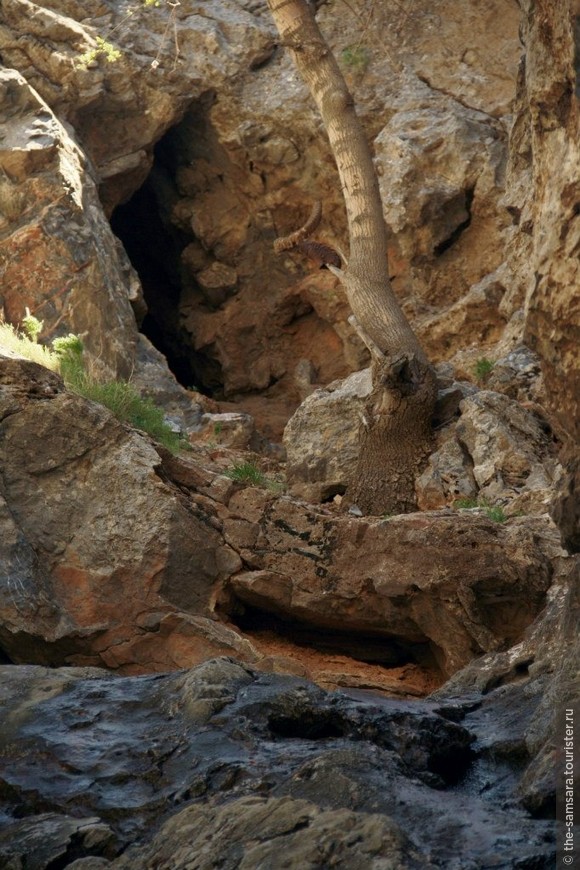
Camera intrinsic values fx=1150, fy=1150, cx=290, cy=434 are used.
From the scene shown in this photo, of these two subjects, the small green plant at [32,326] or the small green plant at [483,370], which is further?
the small green plant at [483,370]

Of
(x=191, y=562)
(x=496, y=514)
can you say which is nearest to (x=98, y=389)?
(x=191, y=562)

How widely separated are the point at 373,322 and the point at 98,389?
2.72 meters

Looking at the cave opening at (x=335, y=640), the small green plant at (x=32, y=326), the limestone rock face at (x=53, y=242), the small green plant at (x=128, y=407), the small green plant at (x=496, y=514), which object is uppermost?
the limestone rock face at (x=53, y=242)

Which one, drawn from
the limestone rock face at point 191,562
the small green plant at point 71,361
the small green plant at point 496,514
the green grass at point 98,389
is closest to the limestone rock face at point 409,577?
the limestone rock face at point 191,562

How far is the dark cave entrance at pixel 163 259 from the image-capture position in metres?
15.4

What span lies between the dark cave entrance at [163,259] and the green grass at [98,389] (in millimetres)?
5747

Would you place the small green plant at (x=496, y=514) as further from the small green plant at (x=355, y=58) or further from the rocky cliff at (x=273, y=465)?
the small green plant at (x=355, y=58)

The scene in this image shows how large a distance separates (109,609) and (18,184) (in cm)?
646

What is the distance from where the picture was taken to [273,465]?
1062cm

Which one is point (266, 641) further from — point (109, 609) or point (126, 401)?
point (126, 401)

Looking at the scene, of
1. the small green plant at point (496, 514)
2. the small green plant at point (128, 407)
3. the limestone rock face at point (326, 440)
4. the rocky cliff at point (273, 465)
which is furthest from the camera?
the limestone rock face at point (326, 440)

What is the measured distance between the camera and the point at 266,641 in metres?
7.52

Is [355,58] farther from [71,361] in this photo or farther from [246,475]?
[246,475]

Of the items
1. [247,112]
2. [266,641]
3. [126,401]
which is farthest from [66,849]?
[247,112]
